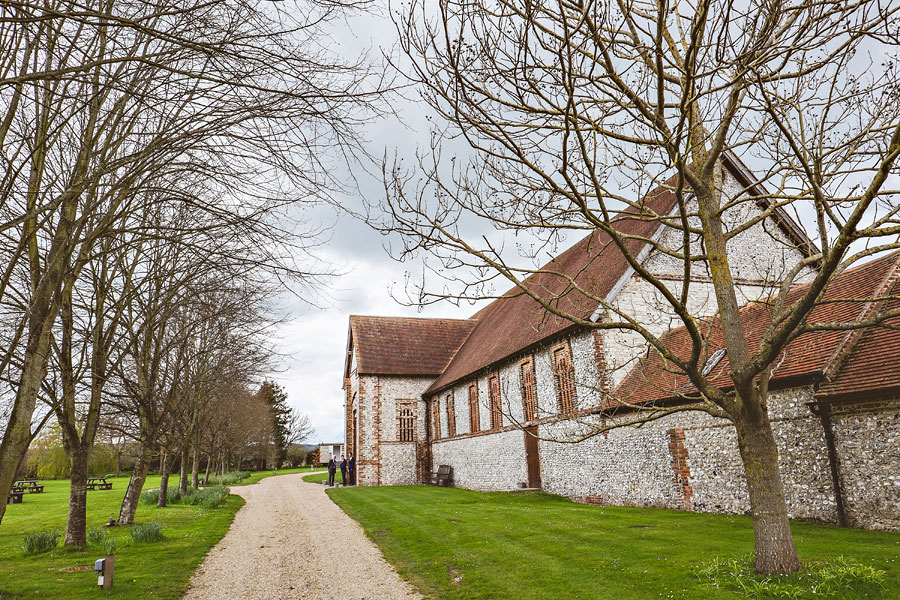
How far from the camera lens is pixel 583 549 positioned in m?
8.95

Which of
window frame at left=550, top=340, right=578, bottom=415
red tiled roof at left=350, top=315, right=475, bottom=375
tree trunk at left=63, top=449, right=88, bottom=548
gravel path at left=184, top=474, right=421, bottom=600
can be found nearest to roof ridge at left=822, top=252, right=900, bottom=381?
window frame at left=550, top=340, right=578, bottom=415

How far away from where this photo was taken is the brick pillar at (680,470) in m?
12.4

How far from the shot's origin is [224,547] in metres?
11.1

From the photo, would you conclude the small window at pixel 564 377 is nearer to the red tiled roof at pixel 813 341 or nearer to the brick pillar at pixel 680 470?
the red tiled roof at pixel 813 341

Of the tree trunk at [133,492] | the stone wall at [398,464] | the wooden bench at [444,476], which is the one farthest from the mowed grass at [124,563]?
the stone wall at [398,464]

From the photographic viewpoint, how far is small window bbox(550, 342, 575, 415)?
16.3 meters

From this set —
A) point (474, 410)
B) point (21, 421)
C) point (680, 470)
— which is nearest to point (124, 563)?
point (21, 421)

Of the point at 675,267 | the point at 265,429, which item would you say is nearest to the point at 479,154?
the point at 675,267

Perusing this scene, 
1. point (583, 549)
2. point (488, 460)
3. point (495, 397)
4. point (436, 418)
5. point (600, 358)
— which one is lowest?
point (583, 549)

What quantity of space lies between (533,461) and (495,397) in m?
3.54

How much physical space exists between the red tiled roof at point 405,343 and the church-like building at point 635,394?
0.15 m

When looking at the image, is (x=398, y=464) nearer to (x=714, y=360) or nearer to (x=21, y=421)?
(x=714, y=360)

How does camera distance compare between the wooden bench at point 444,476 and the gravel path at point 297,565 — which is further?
the wooden bench at point 444,476

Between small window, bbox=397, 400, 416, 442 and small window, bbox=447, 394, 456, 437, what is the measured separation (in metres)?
3.60
